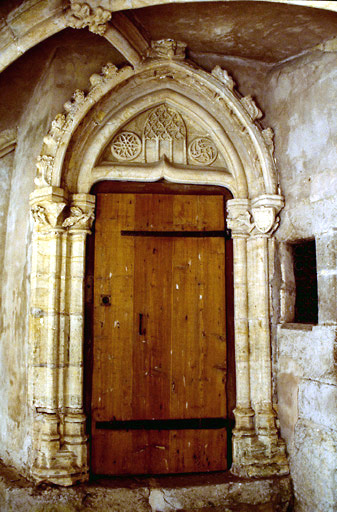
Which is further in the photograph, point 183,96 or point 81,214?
point 183,96

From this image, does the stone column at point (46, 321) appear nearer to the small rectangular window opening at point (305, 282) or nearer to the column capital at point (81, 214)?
the column capital at point (81, 214)

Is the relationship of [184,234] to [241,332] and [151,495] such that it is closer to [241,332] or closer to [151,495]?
[241,332]

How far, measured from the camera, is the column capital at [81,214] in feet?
12.2

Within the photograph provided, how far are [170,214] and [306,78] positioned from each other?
155 cm

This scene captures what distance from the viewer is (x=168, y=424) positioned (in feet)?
12.2

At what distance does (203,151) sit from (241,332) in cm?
162

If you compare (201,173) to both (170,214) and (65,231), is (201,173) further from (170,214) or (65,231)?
(65,231)

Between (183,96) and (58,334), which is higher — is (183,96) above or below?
above

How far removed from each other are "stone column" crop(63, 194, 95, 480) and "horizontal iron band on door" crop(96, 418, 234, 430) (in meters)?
0.21

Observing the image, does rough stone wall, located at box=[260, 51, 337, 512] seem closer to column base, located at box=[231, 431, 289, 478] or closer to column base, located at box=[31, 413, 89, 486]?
column base, located at box=[231, 431, 289, 478]

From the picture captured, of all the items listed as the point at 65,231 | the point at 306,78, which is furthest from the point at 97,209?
the point at 306,78

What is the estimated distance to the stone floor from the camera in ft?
10.8

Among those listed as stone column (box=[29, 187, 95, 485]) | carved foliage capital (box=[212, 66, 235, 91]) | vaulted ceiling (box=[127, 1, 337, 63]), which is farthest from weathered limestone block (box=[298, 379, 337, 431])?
vaulted ceiling (box=[127, 1, 337, 63])

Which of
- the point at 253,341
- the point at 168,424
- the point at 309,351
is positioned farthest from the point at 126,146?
the point at 168,424
